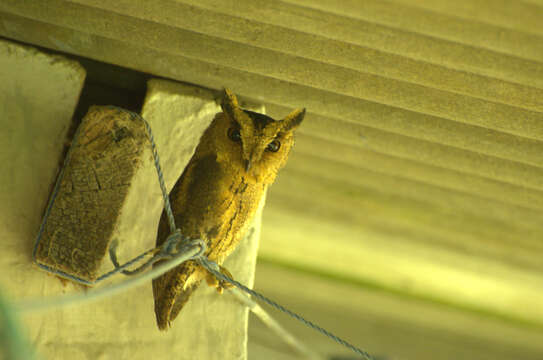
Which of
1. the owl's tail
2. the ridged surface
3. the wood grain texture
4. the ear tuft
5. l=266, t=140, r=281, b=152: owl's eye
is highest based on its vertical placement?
the ridged surface

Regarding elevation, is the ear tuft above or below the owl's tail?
above

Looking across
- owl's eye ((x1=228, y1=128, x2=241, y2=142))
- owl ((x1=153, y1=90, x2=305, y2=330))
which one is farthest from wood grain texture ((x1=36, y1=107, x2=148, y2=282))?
owl's eye ((x1=228, y1=128, x2=241, y2=142))

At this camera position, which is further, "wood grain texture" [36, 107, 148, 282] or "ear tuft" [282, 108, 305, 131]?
"wood grain texture" [36, 107, 148, 282]

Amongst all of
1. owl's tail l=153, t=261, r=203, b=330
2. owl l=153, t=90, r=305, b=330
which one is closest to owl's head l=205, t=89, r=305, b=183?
owl l=153, t=90, r=305, b=330

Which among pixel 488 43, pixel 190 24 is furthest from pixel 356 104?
pixel 190 24

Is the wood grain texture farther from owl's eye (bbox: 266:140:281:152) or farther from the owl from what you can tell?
owl's eye (bbox: 266:140:281:152)
